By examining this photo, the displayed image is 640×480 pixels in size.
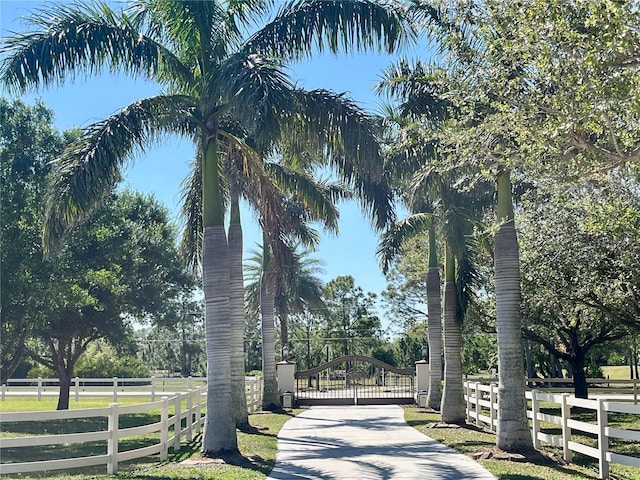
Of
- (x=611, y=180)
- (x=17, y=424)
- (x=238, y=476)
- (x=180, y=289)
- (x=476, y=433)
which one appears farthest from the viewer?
(x=180, y=289)

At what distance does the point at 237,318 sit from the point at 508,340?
7112 millimetres

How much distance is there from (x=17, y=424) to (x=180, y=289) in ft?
27.5

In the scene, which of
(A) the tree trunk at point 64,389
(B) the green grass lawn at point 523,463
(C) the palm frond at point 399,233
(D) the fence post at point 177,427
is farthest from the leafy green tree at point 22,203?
(B) the green grass lawn at point 523,463

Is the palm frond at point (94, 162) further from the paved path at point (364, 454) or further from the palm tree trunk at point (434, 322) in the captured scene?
the palm tree trunk at point (434, 322)

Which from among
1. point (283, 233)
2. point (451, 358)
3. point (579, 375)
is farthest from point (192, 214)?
point (579, 375)

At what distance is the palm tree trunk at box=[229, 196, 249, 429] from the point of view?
16.6 m

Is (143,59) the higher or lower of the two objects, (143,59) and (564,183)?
the higher

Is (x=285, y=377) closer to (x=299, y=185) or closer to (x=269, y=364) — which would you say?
(x=269, y=364)

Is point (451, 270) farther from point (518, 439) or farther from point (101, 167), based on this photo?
point (101, 167)

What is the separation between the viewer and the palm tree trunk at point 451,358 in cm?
1902

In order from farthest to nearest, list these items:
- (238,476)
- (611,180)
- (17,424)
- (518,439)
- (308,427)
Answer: (17,424)
(308,427)
(518,439)
(611,180)
(238,476)

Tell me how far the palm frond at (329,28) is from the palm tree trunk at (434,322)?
1010cm

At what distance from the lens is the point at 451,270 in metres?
20.0

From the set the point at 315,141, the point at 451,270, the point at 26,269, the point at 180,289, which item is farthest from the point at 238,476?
the point at 180,289
